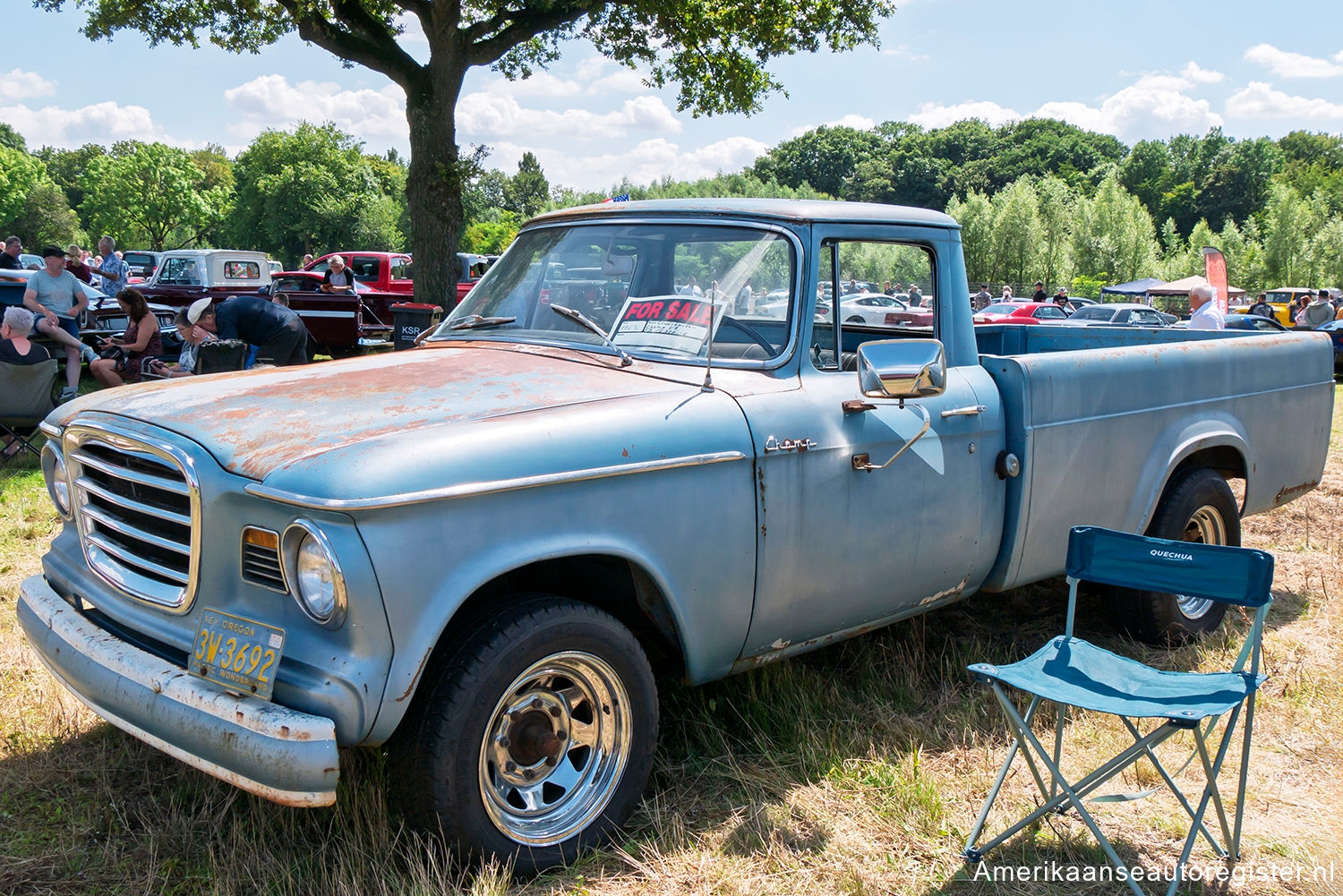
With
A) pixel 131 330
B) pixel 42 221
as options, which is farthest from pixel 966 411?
pixel 42 221

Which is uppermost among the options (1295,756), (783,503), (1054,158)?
(1054,158)

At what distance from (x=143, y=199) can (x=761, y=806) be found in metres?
81.7

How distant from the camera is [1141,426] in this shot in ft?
14.4

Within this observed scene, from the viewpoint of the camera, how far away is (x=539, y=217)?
4.32 metres

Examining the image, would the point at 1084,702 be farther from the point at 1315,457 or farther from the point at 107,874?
the point at 1315,457

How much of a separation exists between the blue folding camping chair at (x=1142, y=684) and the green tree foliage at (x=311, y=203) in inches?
2528

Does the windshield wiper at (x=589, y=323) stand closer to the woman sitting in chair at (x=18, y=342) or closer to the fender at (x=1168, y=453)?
the fender at (x=1168, y=453)

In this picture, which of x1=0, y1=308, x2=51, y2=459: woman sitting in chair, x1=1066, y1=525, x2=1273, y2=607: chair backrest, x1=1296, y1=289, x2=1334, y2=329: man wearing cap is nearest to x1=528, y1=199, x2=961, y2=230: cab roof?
x1=1066, y1=525, x2=1273, y2=607: chair backrest

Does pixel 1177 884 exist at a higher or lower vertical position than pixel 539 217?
lower

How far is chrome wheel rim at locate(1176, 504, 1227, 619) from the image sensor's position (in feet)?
15.7

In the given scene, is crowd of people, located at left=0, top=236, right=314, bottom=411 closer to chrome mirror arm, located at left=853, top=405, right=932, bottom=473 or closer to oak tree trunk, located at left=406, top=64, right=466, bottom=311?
oak tree trunk, located at left=406, top=64, right=466, bottom=311

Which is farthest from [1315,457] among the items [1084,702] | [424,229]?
[424,229]

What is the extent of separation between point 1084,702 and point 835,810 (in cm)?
91

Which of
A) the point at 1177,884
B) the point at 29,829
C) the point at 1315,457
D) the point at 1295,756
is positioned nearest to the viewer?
the point at 1177,884
